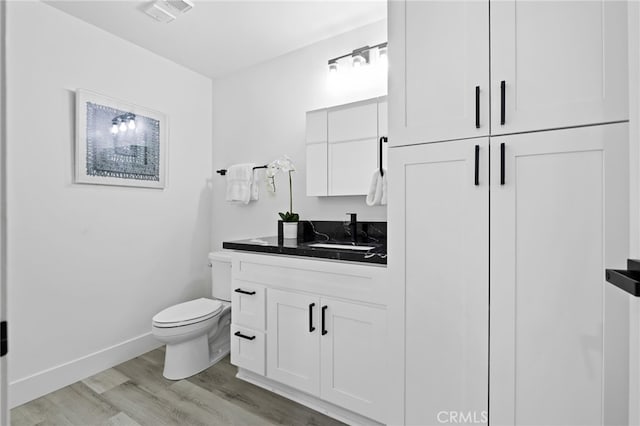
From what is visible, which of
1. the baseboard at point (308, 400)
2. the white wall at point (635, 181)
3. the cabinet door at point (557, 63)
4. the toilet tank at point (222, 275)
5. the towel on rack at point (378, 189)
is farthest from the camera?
the toilet tank at point (222, 275)

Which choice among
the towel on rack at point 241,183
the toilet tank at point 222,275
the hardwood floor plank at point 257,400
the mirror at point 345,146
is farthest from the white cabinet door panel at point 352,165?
the hardwood floor plank at point 257,400

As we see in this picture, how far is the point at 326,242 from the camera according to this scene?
2334 millimetres

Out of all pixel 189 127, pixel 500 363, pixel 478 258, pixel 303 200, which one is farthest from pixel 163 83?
pixel 500 363

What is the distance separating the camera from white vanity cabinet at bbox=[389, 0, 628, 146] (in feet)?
3.49

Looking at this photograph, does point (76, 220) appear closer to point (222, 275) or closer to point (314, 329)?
point (222, 275)

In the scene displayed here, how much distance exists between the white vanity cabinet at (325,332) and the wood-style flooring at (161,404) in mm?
128

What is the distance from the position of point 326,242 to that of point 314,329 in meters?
0.73

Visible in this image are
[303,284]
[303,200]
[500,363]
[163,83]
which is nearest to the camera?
[500,363]

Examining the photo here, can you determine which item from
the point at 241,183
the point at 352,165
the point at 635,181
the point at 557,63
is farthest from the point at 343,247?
the point at 635,181

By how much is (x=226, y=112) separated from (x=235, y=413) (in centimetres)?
248

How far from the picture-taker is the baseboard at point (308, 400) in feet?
5.66

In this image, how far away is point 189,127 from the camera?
2992 mm

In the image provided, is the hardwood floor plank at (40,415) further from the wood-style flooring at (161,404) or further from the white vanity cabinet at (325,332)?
the white vanity cabinet at (325,332)

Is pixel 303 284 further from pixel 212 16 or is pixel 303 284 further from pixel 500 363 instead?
pixel 212 16
